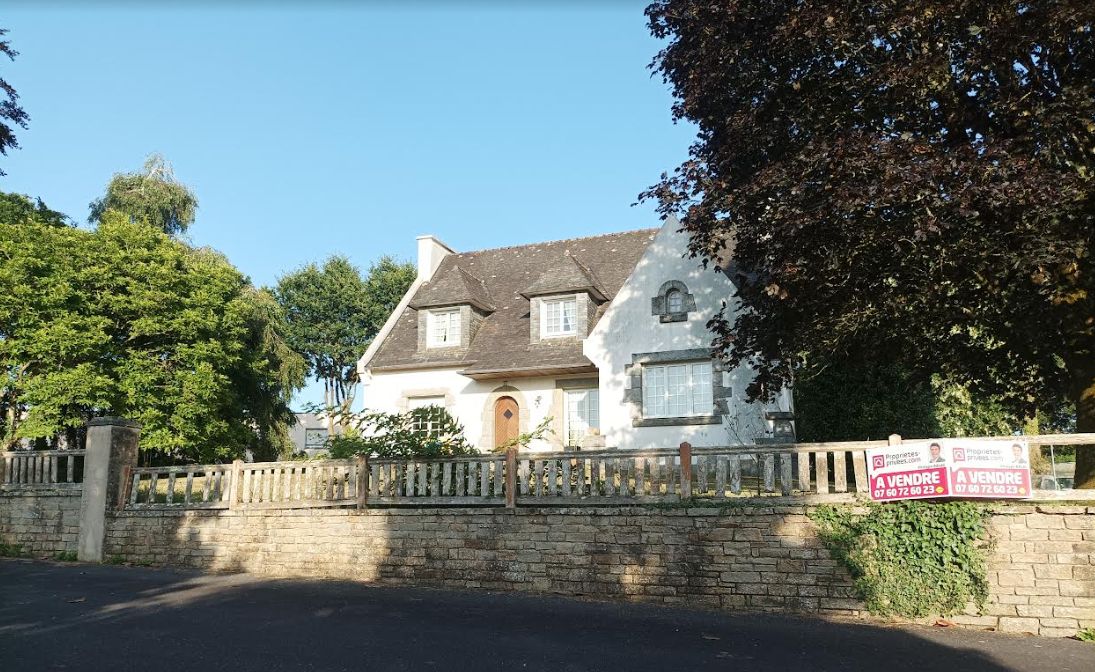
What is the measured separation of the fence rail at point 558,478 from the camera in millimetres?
11258

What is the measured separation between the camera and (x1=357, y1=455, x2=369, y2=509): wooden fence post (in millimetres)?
14000

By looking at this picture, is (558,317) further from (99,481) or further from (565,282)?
(99,481)

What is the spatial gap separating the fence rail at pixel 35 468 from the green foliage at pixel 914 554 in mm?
15196

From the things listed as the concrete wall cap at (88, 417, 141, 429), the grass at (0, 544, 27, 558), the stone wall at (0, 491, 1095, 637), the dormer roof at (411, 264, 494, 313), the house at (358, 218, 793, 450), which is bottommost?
the grass at (0, 544, 27, 558)

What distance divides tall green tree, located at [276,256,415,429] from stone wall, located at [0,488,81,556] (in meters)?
30.7

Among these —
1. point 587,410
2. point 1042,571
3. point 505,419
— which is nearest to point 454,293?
point 505,419

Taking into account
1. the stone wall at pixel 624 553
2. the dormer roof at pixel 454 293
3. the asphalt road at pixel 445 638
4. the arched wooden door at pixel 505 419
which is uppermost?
the dormer roof at pixel 454 293

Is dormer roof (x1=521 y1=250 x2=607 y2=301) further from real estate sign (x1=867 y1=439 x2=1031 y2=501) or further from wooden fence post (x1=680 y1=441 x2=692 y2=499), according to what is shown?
real estate sign (x1=867 y1=439 x2=1031 y2=501)

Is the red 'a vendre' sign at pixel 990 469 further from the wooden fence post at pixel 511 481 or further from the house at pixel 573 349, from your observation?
the house at pixel 573 349

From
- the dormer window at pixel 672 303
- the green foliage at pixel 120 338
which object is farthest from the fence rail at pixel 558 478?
the green foliage at pixel 120 338

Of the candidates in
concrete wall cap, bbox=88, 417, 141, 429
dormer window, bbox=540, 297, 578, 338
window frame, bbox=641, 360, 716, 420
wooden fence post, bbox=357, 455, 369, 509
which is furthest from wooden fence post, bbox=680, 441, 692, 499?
concrete wall cap, bbox=88, 417, 141, 429

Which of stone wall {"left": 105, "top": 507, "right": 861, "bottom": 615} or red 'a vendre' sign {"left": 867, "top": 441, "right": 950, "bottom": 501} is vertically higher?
red 'a vendre' sign {"left": 867, "top": 441, "right": 950, "bottom": 501}

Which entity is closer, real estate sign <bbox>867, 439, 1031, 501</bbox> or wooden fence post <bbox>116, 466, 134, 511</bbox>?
real estate sign <bbox>867, 439, 1031, 501</bbox>

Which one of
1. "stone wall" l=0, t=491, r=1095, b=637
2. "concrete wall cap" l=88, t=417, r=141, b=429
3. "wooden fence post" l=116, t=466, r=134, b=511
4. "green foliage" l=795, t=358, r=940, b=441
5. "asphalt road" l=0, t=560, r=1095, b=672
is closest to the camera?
"asphalt road" l=0, t=560, r=1095, b=672
